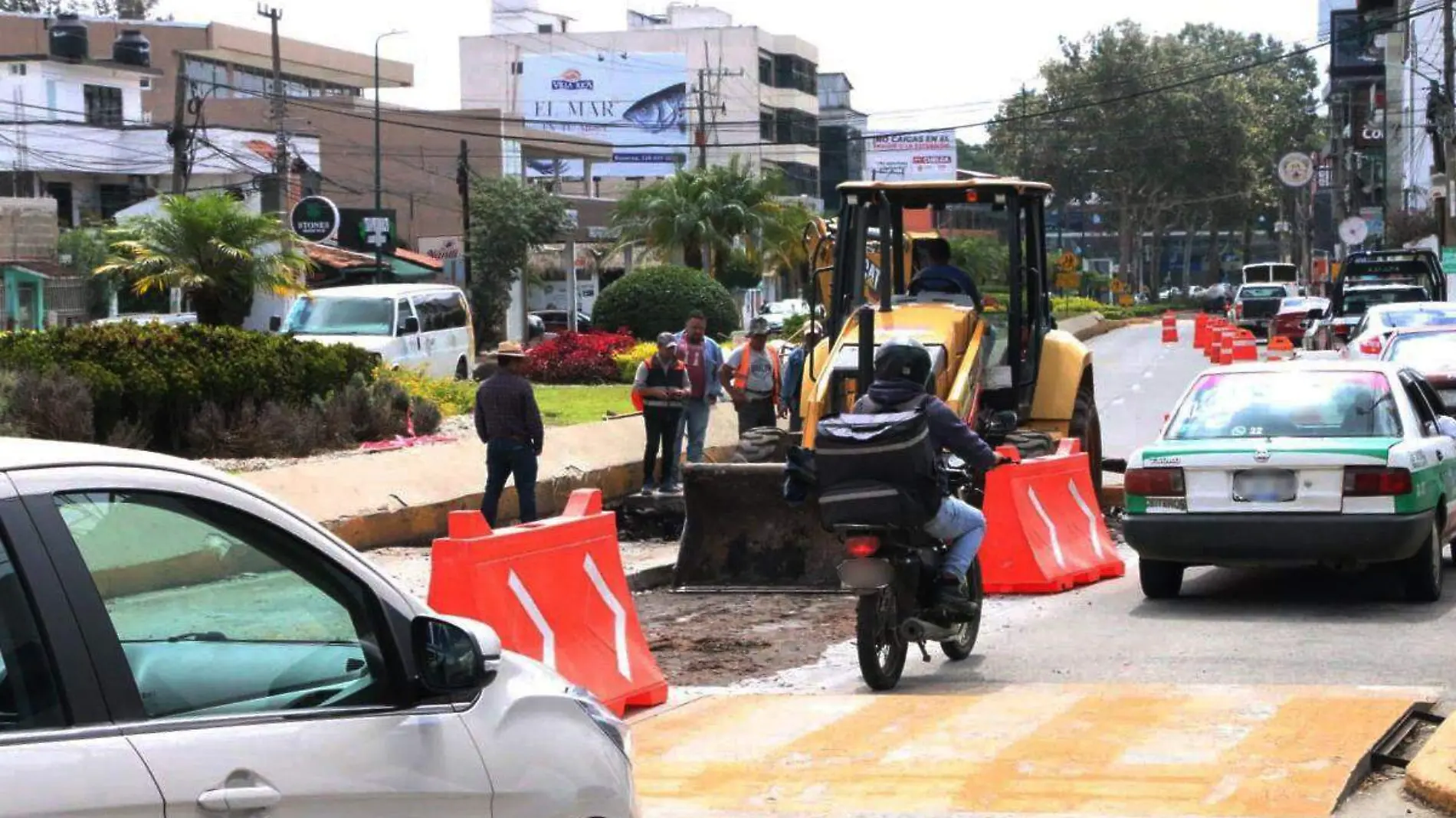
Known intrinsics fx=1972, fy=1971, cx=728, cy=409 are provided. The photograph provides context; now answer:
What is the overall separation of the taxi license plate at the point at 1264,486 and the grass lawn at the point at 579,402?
37.9ft

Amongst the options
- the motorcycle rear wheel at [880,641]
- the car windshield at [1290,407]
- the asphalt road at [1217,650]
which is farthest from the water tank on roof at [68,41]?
the motorcycle rear wheel at [880,641]

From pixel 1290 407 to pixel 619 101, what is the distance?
98217 millimetres

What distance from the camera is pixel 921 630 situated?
9.92 m

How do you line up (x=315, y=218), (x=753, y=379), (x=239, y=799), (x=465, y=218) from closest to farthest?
(x=239, y=799) → (x=753, y=379) → (x=315, y=218) → (x=465, y=218)

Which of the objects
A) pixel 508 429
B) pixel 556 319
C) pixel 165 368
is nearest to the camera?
pixel 508 429

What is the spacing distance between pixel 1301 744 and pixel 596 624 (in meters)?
3.37

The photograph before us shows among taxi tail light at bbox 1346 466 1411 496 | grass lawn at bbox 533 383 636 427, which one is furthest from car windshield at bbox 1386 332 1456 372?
grass lawn at bbox 533 383 636 427

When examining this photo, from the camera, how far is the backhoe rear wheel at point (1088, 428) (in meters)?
16.8

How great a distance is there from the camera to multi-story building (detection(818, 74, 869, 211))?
12162 centimetres

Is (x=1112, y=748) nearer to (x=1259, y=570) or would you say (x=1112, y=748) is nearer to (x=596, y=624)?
(x=596, y=624)

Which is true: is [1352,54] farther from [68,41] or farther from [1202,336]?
[68,41]

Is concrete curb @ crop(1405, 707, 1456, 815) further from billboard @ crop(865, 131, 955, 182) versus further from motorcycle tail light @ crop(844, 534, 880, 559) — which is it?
billboard @ crop(865, 131, 955, 182)

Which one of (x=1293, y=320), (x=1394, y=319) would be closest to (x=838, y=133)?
(x=1293, y=320)

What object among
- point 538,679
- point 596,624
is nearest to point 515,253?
point 596,624
